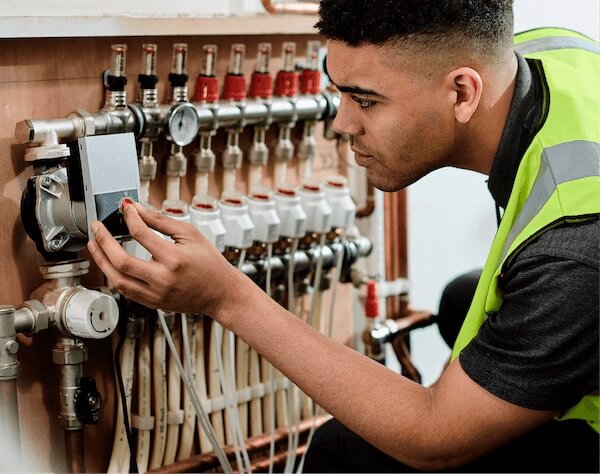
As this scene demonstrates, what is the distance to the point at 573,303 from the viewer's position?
1.01 m

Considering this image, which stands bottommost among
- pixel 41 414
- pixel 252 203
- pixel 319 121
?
pixel 41 414

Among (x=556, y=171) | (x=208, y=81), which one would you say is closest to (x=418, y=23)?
(x=556, y=171)

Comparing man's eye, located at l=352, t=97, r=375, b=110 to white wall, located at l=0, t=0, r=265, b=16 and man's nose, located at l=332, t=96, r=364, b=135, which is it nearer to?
man's nose, located at l=332, t=96, r=364, b=135

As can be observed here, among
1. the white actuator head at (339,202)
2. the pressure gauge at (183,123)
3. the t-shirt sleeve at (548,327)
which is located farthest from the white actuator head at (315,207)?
the t-shirt sleeve at (548,327)

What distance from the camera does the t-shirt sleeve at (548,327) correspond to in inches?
39.8

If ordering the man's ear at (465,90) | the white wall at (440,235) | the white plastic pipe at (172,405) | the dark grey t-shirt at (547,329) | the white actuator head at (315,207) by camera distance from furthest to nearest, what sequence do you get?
1. the white wall at (440,235)
2. the white actuator head at (315,207)
3. the white plastic pipe at (172,405)
4. the man's ear at (465,90)
5. the dark grey t-shirt at (547,329)

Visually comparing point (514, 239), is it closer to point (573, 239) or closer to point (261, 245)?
point (573, 239)

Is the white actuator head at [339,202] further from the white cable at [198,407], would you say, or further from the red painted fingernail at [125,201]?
the red painted fingernail at [125,201]

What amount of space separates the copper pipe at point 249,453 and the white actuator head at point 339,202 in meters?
0.38

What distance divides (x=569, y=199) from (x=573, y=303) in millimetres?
118

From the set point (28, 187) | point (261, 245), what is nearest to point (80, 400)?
point (28, 187)

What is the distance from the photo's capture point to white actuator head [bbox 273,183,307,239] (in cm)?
160

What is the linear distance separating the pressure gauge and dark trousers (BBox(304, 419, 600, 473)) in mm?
525

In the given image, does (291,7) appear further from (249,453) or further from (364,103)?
(249,453)
